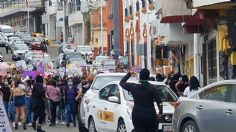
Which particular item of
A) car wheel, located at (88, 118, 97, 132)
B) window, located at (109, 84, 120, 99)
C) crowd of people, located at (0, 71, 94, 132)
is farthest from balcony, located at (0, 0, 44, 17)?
window, located at (109, 84, 120, 99)

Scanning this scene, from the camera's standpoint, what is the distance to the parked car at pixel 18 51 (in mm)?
63812

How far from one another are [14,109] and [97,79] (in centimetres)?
374

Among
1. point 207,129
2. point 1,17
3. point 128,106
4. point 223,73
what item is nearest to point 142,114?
point 207,129

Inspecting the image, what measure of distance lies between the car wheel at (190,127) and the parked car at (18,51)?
160 ft

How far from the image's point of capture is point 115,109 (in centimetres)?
1752

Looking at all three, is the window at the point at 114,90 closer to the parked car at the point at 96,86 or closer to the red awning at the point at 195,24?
the parked car at the point at 96,86

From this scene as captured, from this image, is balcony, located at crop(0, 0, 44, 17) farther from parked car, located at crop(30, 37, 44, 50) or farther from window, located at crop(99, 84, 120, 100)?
window, located at crop(99, 84, 120, 100)

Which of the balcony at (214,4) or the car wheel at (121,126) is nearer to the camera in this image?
the car wheel at (121,126)

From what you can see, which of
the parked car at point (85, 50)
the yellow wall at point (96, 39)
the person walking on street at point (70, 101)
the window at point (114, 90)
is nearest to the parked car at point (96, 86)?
the window at point (114, 90)

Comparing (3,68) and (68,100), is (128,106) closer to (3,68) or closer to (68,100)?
(68,100)

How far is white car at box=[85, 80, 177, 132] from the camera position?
1675 centimetres

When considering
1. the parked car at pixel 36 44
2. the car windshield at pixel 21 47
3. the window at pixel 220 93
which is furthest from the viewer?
the parked car at pixel 36 44

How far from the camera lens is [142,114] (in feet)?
44.7

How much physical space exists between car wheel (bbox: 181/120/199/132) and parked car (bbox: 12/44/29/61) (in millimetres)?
48683
